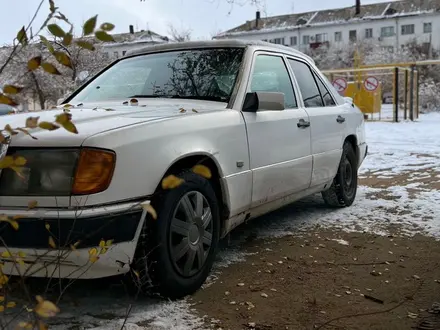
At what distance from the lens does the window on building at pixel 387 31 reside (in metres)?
65.1

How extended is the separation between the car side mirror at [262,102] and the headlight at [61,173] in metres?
1.42

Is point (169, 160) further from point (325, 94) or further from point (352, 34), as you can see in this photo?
point (352, 34)

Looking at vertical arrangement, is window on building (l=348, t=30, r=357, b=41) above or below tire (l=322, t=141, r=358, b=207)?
above

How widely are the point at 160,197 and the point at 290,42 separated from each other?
71.1 metres

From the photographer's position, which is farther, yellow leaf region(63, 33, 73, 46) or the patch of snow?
the patch of snow

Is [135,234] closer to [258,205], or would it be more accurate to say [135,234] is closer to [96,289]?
[96,289]

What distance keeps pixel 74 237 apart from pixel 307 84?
3.12 metres

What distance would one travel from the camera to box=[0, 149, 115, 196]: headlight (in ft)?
8.28

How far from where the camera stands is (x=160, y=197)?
282 cm

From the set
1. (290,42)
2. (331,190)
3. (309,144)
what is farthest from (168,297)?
(290,42)

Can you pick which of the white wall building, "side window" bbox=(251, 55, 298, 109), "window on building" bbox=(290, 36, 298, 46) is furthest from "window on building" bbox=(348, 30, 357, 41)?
"side window" bbox=(251, 55, 298, 109)

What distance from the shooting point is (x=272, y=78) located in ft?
14.1

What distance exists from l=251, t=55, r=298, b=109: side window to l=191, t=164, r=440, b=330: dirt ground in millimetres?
1277

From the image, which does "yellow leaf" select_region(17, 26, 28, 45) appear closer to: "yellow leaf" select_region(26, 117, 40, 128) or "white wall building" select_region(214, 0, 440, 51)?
"yellow leaf" select_region(26, 117, 40, 128)
